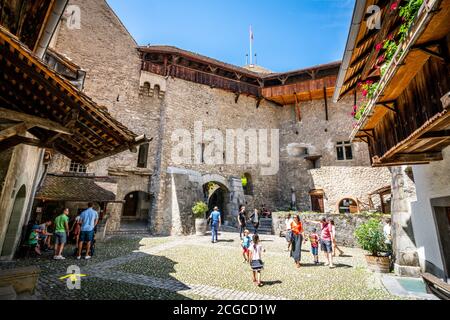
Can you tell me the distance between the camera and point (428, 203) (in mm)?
5125

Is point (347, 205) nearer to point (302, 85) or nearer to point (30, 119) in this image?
point (302, 85)

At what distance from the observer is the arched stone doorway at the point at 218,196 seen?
56.1ft

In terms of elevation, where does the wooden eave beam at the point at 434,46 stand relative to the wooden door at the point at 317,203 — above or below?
above

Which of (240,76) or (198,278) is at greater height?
(240,76)

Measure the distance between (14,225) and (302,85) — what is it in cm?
1966

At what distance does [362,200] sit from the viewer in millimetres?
16984

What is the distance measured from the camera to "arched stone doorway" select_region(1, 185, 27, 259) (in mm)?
6562

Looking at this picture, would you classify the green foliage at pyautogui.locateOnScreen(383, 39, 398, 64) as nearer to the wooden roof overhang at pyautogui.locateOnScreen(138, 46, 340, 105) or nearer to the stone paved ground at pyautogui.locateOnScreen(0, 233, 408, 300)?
the stone paved ground at pyautogui.locateOnScreen(0, 233, 408, 300)

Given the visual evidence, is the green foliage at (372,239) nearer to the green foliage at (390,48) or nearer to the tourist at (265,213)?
the green foliage at (390,48)

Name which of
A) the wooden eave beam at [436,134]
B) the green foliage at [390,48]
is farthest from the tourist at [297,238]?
the green foliage at [390,48]

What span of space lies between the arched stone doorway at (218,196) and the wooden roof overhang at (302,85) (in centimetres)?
912

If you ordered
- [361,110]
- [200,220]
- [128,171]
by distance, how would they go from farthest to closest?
1. [128,171]
2. [200,220]
3. [361,110]

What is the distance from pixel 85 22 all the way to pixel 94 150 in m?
14.6

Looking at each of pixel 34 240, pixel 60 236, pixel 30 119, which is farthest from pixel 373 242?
pixel 34 240
